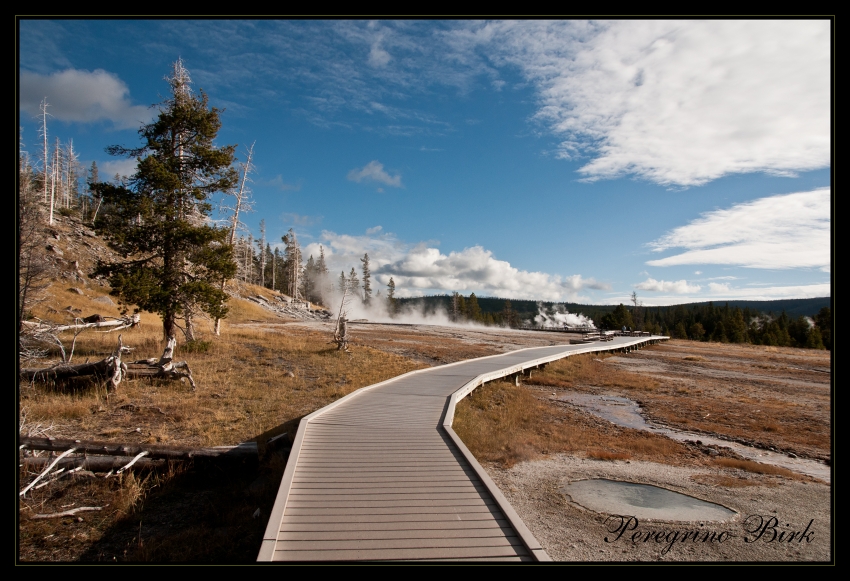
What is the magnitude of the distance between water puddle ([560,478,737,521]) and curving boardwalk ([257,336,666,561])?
2468 millimetres

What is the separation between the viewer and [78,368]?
12375 millimetres

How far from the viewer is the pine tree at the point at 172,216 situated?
48.5 ft

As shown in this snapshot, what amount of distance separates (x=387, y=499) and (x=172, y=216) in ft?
47.6

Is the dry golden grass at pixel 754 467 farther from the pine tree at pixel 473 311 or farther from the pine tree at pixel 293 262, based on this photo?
the pine tree at pixel 473 311

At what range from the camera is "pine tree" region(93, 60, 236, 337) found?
48.5 ft

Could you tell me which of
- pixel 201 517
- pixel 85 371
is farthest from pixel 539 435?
pixel 85 371

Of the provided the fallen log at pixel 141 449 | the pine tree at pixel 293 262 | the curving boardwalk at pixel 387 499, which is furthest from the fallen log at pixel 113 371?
the pine tree at pixel 293 262

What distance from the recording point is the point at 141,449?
7.96 metres

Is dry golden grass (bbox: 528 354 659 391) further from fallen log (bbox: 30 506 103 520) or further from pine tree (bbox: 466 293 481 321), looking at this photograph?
pine tree (bbox: 466 293 481 321)

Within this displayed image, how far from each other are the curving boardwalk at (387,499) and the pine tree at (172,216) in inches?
360
